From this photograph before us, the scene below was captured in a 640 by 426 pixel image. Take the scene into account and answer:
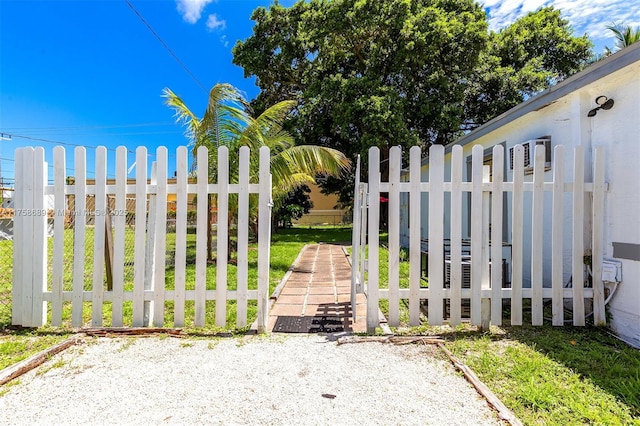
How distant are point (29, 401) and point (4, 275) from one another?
594cm

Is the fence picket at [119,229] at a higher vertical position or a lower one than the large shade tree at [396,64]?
lower

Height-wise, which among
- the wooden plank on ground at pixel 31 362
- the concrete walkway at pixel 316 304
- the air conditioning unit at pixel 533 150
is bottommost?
the concrete walkway at pixel 316 304

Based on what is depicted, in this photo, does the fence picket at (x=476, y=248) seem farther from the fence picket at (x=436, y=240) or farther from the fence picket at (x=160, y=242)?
the fence picket at (x=160, y=242)

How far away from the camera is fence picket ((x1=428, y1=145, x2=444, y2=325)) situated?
3529mm

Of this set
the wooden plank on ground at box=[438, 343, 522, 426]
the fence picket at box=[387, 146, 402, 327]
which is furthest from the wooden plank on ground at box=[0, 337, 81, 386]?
the wooden plank on ground at box=[438, 343, 522, 426]

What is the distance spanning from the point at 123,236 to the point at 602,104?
5166 mm

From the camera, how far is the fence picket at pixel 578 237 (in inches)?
140

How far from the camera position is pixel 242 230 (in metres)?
3.52

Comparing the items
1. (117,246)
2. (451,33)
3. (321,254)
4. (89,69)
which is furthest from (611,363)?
(89,69)

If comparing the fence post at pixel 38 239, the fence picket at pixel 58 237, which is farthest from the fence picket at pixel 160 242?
the fence post at pixel 38 239

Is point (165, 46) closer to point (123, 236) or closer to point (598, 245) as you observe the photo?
point (123, 236)

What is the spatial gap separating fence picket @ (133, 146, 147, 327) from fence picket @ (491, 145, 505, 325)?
346cm

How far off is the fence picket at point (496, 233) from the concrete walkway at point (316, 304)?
135 centimetres

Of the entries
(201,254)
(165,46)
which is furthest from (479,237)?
(165,46)
